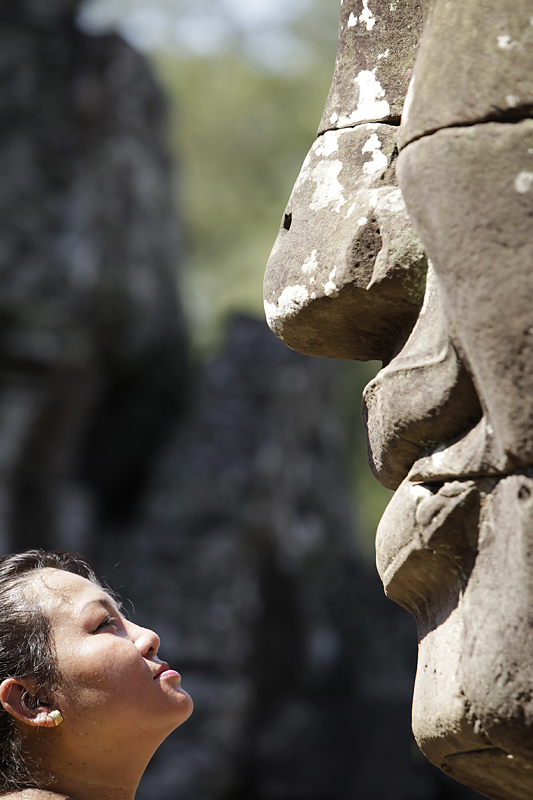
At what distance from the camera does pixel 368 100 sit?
46.0 inches

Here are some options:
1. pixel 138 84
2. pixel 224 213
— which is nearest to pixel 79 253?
pixel 138 84

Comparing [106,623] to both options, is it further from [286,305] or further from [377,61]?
[377,61]

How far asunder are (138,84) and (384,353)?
4.33 metres

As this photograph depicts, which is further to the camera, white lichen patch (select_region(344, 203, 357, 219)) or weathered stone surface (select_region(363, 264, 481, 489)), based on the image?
white lichen patch (select_region(344, 203, 357, 219))

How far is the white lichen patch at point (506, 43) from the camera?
2.85ft

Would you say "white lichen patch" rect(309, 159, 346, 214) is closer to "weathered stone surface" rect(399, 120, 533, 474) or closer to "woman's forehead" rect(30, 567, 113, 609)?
"weathered stone surface" rect(399, 120, 533, 474)

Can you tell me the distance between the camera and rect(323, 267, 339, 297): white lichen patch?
1092mm

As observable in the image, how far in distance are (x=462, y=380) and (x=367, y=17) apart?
23.0 inches

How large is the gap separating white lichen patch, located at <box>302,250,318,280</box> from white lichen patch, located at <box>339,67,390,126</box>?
0.20m

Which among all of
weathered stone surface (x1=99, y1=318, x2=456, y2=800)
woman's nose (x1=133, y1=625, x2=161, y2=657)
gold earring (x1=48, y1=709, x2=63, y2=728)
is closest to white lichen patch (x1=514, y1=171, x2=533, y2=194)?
woman's nose (x1=133, y1=625, x2=161, y2=657)

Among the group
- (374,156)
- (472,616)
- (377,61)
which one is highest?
(377,61)

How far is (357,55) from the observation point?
1.19 metres

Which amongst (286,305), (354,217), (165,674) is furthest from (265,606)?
(354,217)

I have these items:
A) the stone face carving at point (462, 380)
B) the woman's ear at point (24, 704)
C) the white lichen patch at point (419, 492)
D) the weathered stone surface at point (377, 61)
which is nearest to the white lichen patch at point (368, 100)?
the weathered stone surface at point (377, 61)
